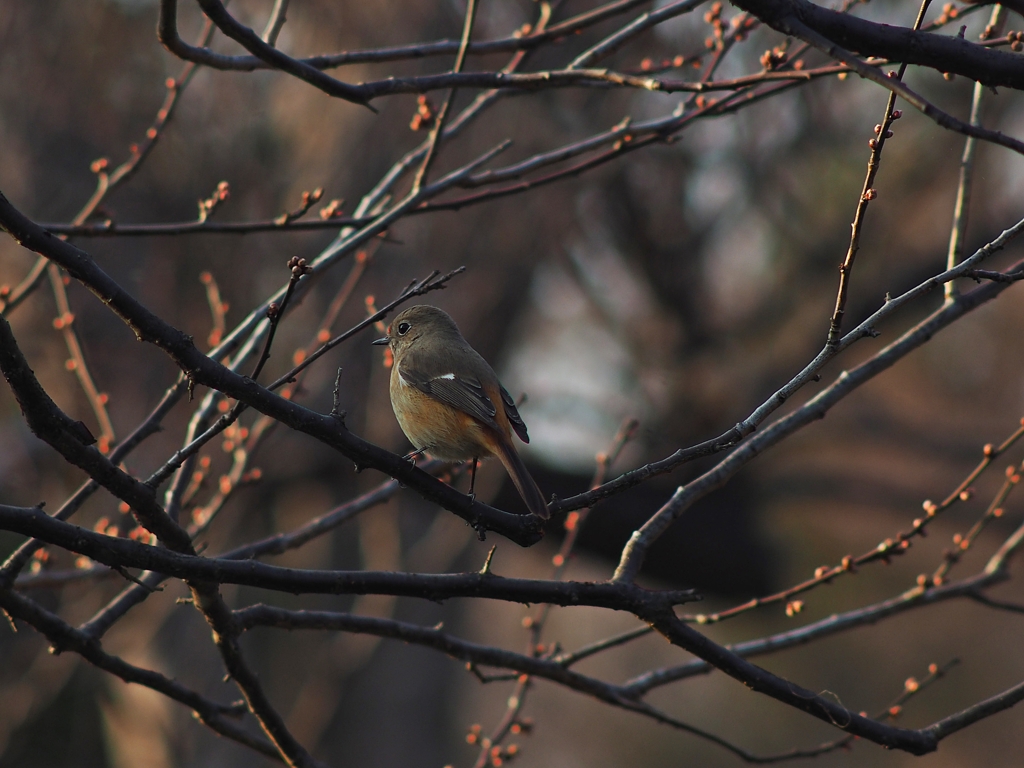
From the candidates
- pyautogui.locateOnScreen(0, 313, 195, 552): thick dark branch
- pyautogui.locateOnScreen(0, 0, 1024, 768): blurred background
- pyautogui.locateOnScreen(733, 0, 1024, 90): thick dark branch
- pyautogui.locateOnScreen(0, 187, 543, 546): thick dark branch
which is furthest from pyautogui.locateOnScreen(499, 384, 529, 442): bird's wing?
pyautogui.locateOnScreen(0, 0, 1024, 768): blurred background

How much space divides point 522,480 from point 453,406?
609 millimetres

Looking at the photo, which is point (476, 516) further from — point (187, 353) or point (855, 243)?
point (855, 243)

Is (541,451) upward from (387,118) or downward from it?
downward

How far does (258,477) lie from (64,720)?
31.9ft

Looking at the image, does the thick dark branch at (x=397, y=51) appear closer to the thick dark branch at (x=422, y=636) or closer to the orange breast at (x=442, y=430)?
the orange breast at (x=442, y=430)

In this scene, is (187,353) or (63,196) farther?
(63,196)

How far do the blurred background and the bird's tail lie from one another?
286 cm

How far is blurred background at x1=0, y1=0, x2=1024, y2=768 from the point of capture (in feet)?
26.3

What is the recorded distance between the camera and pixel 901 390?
48.4 feet

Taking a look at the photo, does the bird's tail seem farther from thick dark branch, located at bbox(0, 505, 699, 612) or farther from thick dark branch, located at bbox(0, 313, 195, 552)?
thick dark branch, located at bbox(0, 313, 195, 552)

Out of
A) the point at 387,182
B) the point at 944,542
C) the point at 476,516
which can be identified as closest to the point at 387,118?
the point at 387,182

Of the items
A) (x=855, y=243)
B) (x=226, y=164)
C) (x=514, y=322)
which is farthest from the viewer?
(x=514, y=322)

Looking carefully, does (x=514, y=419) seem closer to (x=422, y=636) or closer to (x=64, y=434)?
(x=422, y=636)

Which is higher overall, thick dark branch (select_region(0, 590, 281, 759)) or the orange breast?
the orange breast
